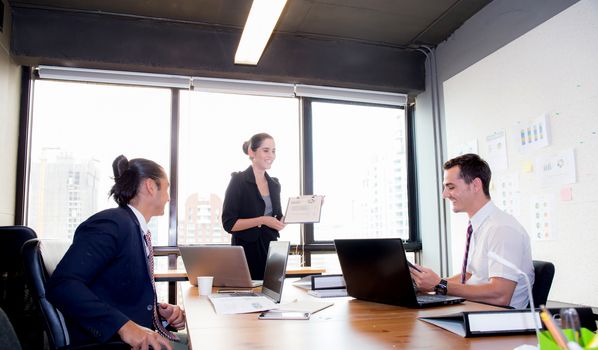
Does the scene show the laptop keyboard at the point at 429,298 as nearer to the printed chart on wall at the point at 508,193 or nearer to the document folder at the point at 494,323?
the document folder at the point at 494,323

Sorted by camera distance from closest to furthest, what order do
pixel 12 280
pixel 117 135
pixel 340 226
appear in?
pixel 12 280, pixel 117 135, pixel 340 226

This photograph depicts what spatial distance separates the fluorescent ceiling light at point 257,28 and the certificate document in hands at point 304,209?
114 centimetres

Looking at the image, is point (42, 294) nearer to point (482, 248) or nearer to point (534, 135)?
point (482, 248)

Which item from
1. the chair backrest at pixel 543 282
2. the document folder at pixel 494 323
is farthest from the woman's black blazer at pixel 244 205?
the document folder at pixel 494 323

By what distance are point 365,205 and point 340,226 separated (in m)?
0.33

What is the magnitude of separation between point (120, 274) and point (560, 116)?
259cm

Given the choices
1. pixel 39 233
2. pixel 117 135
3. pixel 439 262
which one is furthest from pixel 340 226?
pixel 39 233

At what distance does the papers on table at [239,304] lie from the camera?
1.44m

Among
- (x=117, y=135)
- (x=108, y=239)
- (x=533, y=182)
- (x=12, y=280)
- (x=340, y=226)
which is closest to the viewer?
(x=108, y=239)

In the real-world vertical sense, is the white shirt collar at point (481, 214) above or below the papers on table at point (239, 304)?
above

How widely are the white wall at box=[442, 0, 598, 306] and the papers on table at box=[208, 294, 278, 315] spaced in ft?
6.51

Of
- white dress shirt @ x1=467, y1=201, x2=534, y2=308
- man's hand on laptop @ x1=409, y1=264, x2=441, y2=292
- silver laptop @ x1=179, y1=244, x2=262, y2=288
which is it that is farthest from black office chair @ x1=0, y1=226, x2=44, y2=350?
white dress shirt @ x1=467, y1=201, x2=534, y2=308

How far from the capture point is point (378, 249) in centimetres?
150

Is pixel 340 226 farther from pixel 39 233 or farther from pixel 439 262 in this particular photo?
pixel 39 233
